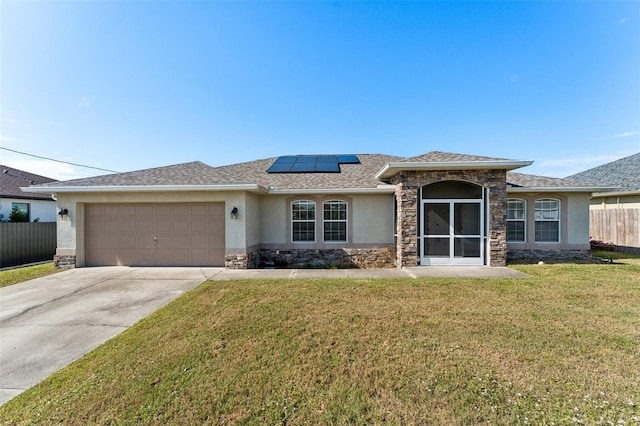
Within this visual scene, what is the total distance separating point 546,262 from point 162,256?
1486 cm

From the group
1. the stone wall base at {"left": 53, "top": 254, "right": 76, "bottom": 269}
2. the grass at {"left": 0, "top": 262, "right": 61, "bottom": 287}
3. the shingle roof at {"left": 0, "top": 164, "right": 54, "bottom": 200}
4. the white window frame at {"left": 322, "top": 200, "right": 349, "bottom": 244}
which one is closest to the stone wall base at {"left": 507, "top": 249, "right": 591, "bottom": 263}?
the white window frame at {"left": 322, "top": 200, "right": 349, "bottom": 244}

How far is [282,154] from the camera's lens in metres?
16.6

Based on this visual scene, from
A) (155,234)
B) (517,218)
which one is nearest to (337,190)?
(155,234)

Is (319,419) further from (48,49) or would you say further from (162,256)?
(48,49)

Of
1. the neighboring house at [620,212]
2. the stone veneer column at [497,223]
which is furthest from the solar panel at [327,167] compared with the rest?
the neighboring house at [620,212]

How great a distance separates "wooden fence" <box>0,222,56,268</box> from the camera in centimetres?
1082

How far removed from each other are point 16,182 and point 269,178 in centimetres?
1605

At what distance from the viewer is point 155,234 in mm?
9891

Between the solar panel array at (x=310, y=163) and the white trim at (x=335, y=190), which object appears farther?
the solar panel array at (x=310, y=163)

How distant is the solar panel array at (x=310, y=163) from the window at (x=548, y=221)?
330 inches

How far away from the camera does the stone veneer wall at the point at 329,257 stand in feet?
35.7

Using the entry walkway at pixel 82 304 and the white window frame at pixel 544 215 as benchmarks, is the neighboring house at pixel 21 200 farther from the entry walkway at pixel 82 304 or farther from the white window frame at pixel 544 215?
the white window frame at pixel 544 215

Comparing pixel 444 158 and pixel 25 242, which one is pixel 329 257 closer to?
pixel 444 158

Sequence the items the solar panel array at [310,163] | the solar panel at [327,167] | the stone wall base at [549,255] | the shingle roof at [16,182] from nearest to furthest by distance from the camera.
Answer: the stone wall base at [549,255] < the solar panel at [327,167] < the solar panel array at [310,163] < the shingle roof at [16,182]
